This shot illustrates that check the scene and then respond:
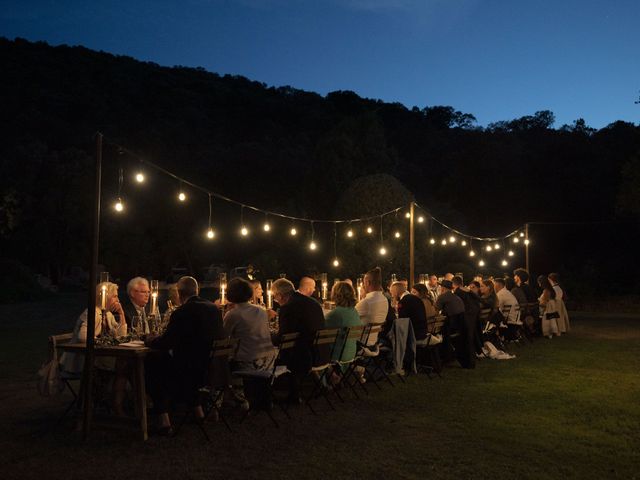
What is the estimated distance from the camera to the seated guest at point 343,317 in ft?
24.7

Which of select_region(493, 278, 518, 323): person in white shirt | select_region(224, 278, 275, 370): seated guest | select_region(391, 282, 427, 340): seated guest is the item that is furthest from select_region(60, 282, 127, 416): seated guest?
select_region(493, 278, 518, 323): person in white shirt

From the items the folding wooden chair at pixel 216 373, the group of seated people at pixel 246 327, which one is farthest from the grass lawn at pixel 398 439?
the group of seated people at pixel 246 327

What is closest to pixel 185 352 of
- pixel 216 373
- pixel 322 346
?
pixel 216 373

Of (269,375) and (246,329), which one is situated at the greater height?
(246,329)

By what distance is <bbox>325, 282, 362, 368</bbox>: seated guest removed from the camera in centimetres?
752

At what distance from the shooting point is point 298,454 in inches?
209

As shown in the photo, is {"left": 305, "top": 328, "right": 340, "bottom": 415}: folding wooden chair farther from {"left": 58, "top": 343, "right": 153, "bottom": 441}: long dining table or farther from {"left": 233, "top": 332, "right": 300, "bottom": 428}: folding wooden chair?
{"left": 58, "top": 343, "right": 153, "bottom": 441}: long dining table

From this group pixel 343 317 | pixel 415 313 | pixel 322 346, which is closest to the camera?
pixel 322 346

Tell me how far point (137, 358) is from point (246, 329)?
3.85ft

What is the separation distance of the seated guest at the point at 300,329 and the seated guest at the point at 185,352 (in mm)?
1272

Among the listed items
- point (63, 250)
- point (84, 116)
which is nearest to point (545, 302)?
point (63, 250)

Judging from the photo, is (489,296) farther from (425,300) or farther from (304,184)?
(304,184)

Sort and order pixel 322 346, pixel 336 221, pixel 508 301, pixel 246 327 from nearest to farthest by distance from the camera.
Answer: pixel 246 327, pixel 322 346, pixel 508 301, pixel 336 221

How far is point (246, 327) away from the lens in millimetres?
6574
